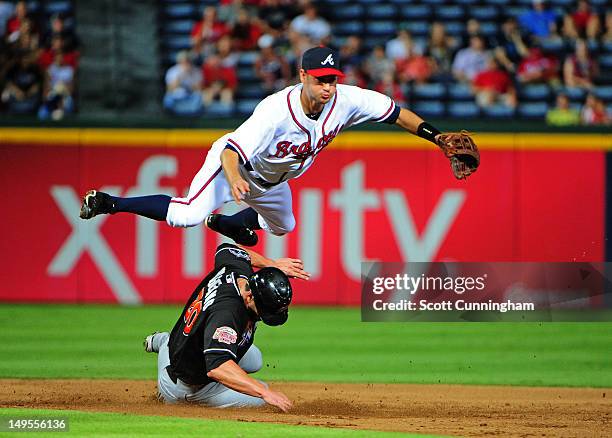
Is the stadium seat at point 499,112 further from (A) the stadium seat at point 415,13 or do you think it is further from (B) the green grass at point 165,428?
(B) the green grass at point 165,428

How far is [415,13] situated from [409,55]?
4.14ft

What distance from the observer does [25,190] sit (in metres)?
13.2

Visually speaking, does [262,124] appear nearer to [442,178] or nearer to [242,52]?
[442,178]

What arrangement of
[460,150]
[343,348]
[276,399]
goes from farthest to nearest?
[343,348], [460,150], [276,399]

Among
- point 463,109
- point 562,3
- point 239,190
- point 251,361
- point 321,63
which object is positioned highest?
point 562,3

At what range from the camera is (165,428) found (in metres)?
6.15

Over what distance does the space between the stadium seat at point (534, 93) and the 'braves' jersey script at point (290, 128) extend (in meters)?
7.89

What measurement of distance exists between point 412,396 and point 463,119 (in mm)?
5657

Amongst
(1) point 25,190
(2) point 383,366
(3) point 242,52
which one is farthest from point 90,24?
(2) point 383,366

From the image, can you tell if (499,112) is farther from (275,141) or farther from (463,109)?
(275,141)

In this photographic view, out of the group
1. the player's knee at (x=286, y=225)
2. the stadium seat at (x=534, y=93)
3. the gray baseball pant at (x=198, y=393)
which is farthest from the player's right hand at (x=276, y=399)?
the stadium seat at (x=534, y=93)

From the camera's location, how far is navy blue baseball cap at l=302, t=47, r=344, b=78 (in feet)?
23.3

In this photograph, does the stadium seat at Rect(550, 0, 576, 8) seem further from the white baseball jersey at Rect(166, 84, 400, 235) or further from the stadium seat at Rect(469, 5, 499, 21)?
the white baseball jersey at Rect(166, 84, 400, 235)

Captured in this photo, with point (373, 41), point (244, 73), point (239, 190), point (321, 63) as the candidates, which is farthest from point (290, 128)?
point (373, 41)
